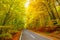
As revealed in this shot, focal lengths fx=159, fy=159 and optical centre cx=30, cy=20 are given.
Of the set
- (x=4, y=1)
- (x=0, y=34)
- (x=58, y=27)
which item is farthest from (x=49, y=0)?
(x=0, y=34)

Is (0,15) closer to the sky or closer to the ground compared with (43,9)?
closer to the ground

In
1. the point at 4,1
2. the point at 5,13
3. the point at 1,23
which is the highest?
the point at 4,1

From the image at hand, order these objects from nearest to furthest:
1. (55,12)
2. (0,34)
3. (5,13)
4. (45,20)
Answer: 1. (0,34)
2. (5,13)
3. (55,12)
4. (45,20)

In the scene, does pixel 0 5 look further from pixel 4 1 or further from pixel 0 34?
pixel 0 34

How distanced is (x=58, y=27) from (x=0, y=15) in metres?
18.4

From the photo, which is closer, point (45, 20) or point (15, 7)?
point (15, 7)

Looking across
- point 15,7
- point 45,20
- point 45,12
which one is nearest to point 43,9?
point 45,12

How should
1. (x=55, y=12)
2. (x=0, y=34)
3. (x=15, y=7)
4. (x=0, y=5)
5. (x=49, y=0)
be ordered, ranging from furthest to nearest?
(x=55, y=12), (x=49, y=0), (x=15, y=7), (x=0, y=5), (x=0, y=34)

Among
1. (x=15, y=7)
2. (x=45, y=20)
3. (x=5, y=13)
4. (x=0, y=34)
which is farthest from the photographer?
(x=45, y=20)

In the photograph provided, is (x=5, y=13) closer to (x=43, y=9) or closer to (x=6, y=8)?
(x=6, y=8)

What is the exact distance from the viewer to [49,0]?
3272cm

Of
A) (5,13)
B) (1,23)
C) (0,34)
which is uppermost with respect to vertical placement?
(5,13)

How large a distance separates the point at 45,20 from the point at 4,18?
92.2 ft

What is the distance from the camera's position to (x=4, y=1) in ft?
77.4
